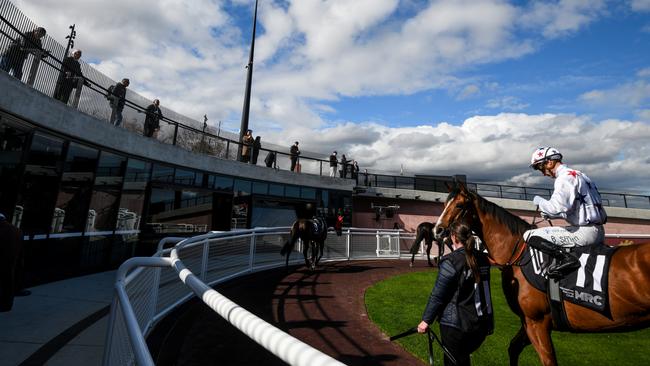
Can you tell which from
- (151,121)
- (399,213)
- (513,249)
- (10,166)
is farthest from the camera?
(399,213)

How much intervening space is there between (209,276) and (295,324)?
131 inches

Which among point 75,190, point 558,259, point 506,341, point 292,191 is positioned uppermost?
point 292,191

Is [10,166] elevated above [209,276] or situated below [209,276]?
above

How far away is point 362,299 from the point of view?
7531 mm

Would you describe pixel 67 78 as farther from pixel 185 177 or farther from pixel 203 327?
pixel 203 327

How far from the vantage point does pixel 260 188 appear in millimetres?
16531

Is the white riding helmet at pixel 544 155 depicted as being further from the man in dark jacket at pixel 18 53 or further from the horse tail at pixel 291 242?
the man in dark jacket at pixel 18 53

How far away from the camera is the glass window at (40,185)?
6.84 metres

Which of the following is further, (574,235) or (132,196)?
(132,196)

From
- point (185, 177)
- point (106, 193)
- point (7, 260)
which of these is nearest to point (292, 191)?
point (185, 177)

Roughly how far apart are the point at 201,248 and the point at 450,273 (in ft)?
18.8

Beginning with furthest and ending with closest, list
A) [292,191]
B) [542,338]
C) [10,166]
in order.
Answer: [292,191]
[10,166]
[542,338]

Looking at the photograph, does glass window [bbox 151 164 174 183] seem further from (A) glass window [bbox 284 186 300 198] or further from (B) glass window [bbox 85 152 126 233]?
(A) glass window [bbox 284 186 300 198]

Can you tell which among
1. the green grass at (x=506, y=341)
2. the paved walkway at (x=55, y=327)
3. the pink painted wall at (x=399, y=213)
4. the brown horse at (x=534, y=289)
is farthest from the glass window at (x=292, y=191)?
the brown horse at (x=534, y=289)
